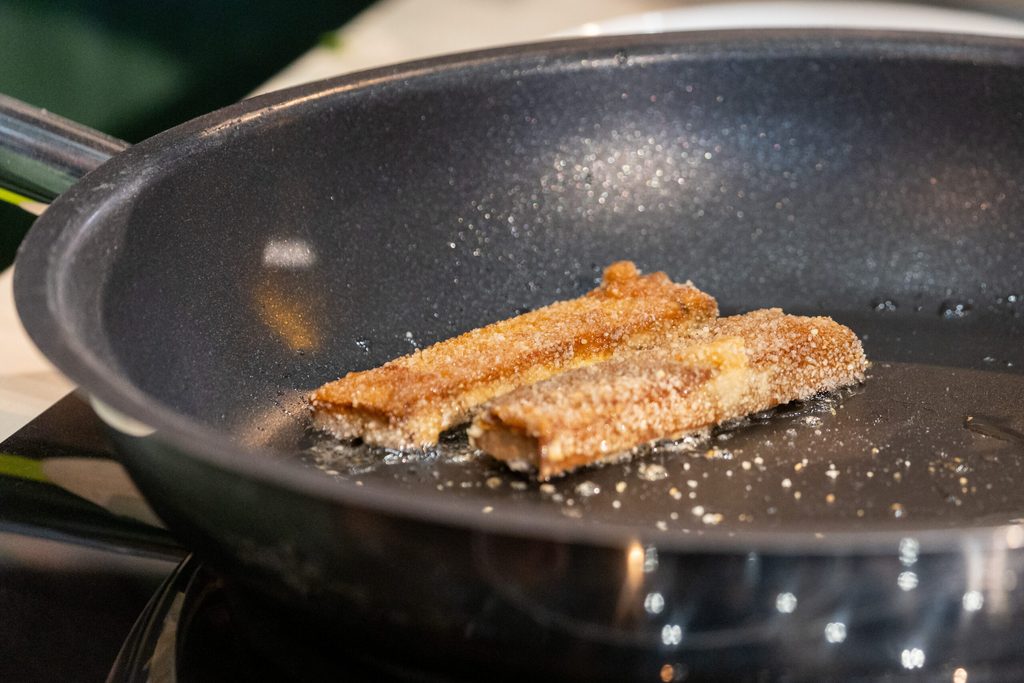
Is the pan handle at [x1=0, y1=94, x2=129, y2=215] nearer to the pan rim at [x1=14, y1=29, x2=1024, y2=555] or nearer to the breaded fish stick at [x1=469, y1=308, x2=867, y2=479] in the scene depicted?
the pan rim at [x1=14, y1=29, x2=1024, y2=555]

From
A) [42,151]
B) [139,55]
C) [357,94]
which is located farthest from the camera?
[139,55]

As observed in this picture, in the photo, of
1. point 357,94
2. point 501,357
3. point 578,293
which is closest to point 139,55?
point 357,94

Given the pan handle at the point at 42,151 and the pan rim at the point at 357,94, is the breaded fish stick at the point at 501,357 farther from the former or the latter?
the pan handle at the point at 42,151

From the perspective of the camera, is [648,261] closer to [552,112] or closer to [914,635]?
[552,112]

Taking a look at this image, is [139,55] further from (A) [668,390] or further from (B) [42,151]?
(A) [668,390]

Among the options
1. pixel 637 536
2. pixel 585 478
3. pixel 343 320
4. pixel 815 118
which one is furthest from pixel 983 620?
pixel 815 118

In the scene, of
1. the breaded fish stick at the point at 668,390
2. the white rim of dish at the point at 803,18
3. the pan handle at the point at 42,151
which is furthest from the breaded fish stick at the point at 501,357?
the white rim of dish at the point at 803,18

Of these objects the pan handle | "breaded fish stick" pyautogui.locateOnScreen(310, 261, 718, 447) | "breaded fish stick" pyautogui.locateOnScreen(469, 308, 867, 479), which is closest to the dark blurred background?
the pan handle

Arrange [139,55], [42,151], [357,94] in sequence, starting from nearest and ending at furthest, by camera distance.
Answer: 1. [42,151]
2. [357,94]
3. [139,55]
